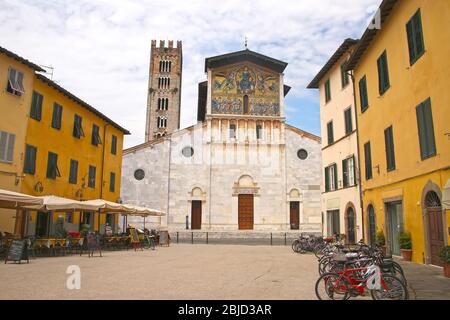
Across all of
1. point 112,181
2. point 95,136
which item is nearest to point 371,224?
point 95,136

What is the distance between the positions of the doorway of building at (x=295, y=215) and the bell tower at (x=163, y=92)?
30.6 m

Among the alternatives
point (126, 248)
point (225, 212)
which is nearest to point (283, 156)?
point (225, 212)

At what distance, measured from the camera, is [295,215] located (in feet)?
120

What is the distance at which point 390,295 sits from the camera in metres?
6.53

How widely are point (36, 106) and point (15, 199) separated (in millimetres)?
7552

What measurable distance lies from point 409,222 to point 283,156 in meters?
24.5

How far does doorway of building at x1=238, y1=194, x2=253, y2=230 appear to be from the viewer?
36.4 meters

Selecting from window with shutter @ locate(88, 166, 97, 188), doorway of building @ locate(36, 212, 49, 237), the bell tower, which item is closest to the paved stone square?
doorway of building @ locate(36, 212, 49, 237)

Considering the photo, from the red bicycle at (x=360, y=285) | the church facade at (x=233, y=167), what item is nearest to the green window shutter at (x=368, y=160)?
the red bicycle at (x=360, y=285)

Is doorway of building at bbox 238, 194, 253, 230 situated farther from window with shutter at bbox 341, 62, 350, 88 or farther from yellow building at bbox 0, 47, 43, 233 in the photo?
yellow building at bbox 0, 47, 43, 233

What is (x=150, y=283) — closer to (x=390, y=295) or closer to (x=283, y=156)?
(x=390, y=295)

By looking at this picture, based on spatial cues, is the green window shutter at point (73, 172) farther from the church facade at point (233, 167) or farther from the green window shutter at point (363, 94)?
the green window shutter at point (363, 94)

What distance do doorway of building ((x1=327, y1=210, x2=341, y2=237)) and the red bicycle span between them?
14100mm

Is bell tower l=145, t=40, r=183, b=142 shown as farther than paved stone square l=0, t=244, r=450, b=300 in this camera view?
Yes
